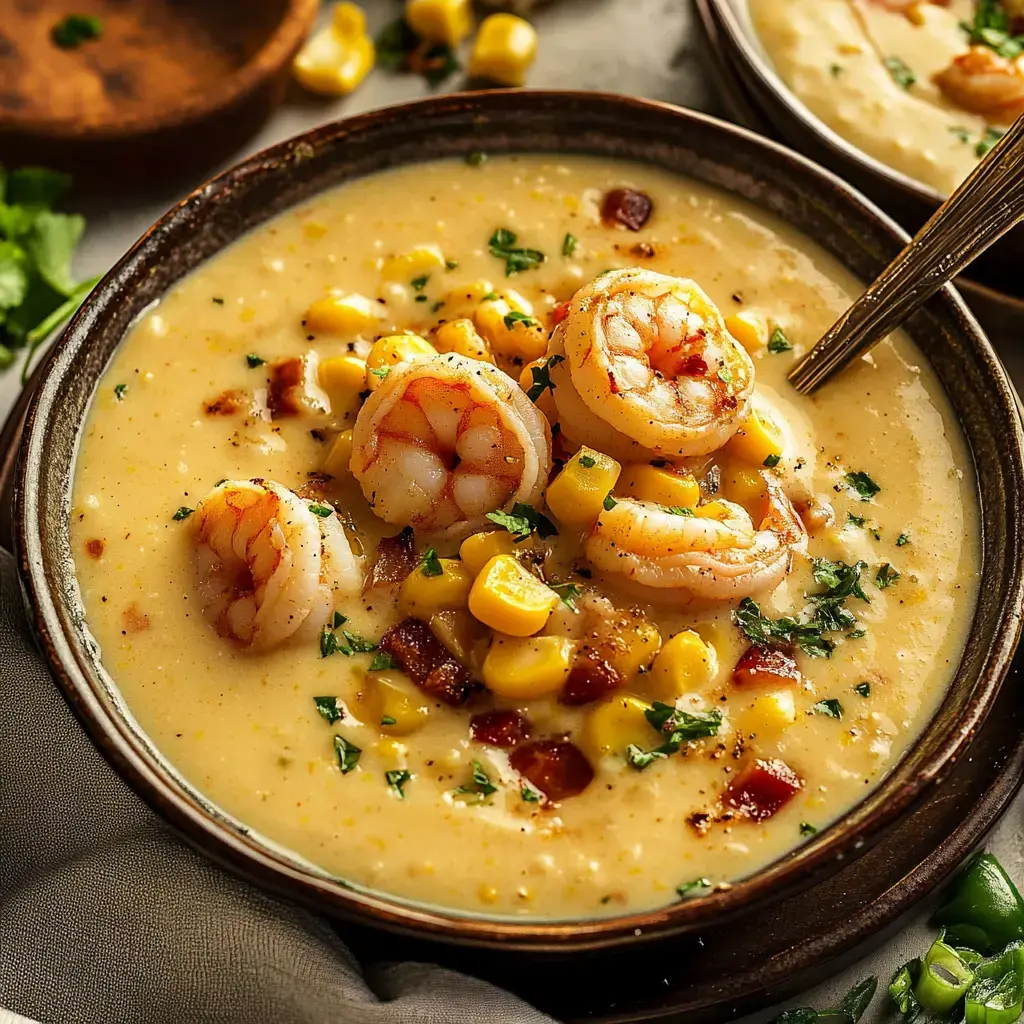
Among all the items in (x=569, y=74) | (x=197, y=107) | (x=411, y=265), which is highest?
(x=411, y=265)

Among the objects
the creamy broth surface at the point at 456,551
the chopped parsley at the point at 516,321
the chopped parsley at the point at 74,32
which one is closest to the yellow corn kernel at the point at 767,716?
the creamy broth surface at the point at 456,551

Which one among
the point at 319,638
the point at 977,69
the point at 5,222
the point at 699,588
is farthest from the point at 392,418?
the point at 977,69

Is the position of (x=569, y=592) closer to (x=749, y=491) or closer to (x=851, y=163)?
(x=749, y=491)

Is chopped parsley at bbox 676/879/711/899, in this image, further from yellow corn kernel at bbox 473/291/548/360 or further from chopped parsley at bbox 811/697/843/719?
yellow corn kernel at bbox 473/291/548/360

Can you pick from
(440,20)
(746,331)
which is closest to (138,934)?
(746,331)

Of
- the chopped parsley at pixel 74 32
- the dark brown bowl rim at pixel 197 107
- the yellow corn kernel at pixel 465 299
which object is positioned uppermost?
the yellow corn kernel at pixel 465 299

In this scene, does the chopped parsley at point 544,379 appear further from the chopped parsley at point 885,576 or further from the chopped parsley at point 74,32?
the chopped parsley at point 74,32
